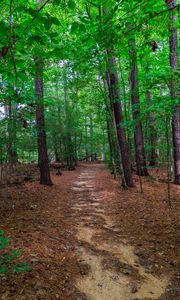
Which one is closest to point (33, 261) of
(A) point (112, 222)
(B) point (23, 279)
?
(B) point (23, 279)

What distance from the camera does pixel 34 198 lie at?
7590 mm

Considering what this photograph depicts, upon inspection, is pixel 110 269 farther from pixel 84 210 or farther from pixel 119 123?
pixel 119 123

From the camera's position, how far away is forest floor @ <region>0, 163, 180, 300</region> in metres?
2.94

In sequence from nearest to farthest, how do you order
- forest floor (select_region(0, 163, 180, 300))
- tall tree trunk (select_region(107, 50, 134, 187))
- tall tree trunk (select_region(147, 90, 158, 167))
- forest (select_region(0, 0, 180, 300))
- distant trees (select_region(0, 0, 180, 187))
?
distant trees (select_region(0, 0, 180, 187)) → forest (select_region(0, 0, 180, 300)) → forest floor (select_region(0, 163, 180, 300)) → tall tree trunk (select_region(107, 50, 134, 187)) → tall tree trunk (select_region(147, 90, 158, 167))

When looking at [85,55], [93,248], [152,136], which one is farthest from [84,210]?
[152,136]

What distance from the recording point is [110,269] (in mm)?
3529

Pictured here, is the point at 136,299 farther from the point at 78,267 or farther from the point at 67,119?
the point at 67,119

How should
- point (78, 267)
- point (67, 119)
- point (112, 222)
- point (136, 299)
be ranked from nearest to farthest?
1. point (136, 299)
2. point (78, 267)
3. point (112, 222)
4. point (67, 119)

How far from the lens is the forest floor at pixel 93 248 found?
116 inches

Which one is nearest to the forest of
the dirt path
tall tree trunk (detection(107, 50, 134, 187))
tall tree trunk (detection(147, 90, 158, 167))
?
the dirt path

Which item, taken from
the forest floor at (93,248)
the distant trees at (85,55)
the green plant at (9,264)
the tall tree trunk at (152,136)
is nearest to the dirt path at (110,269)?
the forest floor at (93,248)

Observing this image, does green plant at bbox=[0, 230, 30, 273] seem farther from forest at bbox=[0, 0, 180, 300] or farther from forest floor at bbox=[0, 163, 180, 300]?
forest floor at bbox=[0, 163, 180, 300]

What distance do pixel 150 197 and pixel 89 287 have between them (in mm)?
5790

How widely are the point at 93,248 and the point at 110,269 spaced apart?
2.49 feet
